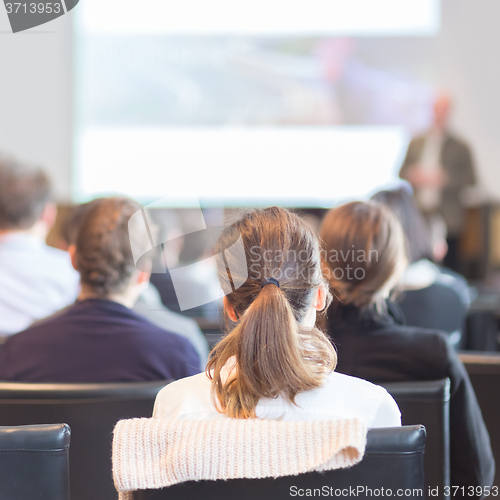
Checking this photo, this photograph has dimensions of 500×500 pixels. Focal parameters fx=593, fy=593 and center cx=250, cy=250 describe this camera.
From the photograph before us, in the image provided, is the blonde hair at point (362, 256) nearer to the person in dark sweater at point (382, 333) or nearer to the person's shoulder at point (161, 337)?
the person in dark sweater at point (382, 333)

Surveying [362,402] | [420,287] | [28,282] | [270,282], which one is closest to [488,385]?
[420,287]

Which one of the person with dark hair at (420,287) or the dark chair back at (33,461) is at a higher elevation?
the dark chair back at (33,461)

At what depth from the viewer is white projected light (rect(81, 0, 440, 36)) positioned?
4.86 m

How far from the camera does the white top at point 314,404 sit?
854mm

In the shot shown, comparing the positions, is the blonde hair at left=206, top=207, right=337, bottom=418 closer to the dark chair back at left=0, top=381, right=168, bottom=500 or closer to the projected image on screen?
the dark chair back at left=0, top=381, right=168, bottom=500

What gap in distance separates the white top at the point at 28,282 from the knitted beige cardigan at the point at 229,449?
4.68 feet

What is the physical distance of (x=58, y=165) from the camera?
511 centimetres

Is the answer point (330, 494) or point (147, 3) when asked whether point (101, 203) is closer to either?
point (330, 494)

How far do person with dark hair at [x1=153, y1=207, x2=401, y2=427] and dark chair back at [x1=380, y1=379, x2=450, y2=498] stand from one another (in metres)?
0.22

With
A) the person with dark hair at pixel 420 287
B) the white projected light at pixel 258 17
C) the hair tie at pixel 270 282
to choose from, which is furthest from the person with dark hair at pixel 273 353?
the white projected light at pixel 258 17

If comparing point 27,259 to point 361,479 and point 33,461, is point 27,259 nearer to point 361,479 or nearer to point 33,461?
point 33,461

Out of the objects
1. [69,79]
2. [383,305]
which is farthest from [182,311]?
[69,79]

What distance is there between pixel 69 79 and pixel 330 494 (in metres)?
4.99

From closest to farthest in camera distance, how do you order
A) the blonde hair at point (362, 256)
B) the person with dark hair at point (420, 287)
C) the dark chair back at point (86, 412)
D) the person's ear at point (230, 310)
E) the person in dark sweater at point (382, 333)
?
the person's ear at point (230, 310) → the dark chair back at point (86, 412) → the person in dark sweater at point (382, 333) → the blonde hair at point (362, 256) → the person with dark hair at point (420, 287)
